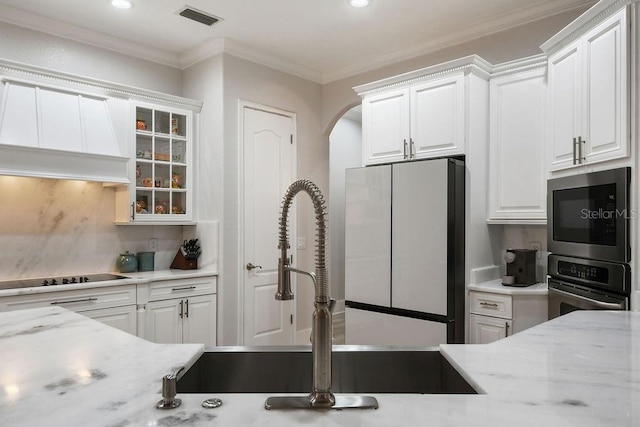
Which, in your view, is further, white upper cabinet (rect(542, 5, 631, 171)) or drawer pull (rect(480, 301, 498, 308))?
drawer pull (rect(480, 301, 498, 308))

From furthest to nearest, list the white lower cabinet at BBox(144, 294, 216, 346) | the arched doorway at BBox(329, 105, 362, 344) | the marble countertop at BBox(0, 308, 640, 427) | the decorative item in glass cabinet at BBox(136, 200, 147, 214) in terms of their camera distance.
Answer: the arched doorway at BBox(329, 105, 362, 344) → the decorative item in glass cabinet at BBox(136, 200, 147, 214) → the white lower cabinet at BBox(144, 294, 216, 346) → the marble countertop at BBox(0, 308, 640, 427)

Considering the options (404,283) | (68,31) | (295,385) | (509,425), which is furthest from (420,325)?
(68,31)

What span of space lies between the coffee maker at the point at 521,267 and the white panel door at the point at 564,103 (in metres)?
0.63

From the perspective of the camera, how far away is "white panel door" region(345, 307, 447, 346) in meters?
3.05

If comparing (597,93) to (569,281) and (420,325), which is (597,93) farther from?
(420,325)

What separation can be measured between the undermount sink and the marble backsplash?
2553 mm

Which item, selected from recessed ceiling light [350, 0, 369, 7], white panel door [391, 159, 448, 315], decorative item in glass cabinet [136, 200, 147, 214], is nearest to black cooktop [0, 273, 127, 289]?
decorative item in glass cabinet [136, 200, 147, 214]

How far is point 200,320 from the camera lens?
3.62m

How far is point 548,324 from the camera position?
4.92ft

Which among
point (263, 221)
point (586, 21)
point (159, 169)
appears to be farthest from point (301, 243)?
point (586, 21)

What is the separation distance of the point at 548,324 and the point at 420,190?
5.64 feet

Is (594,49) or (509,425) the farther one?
(594,49)

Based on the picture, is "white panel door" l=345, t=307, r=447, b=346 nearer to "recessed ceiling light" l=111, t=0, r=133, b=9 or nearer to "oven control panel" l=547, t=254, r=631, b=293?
"oven control panel" l=547, t=254, r=631, b=293

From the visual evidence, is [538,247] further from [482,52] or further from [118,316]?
[118,316]
